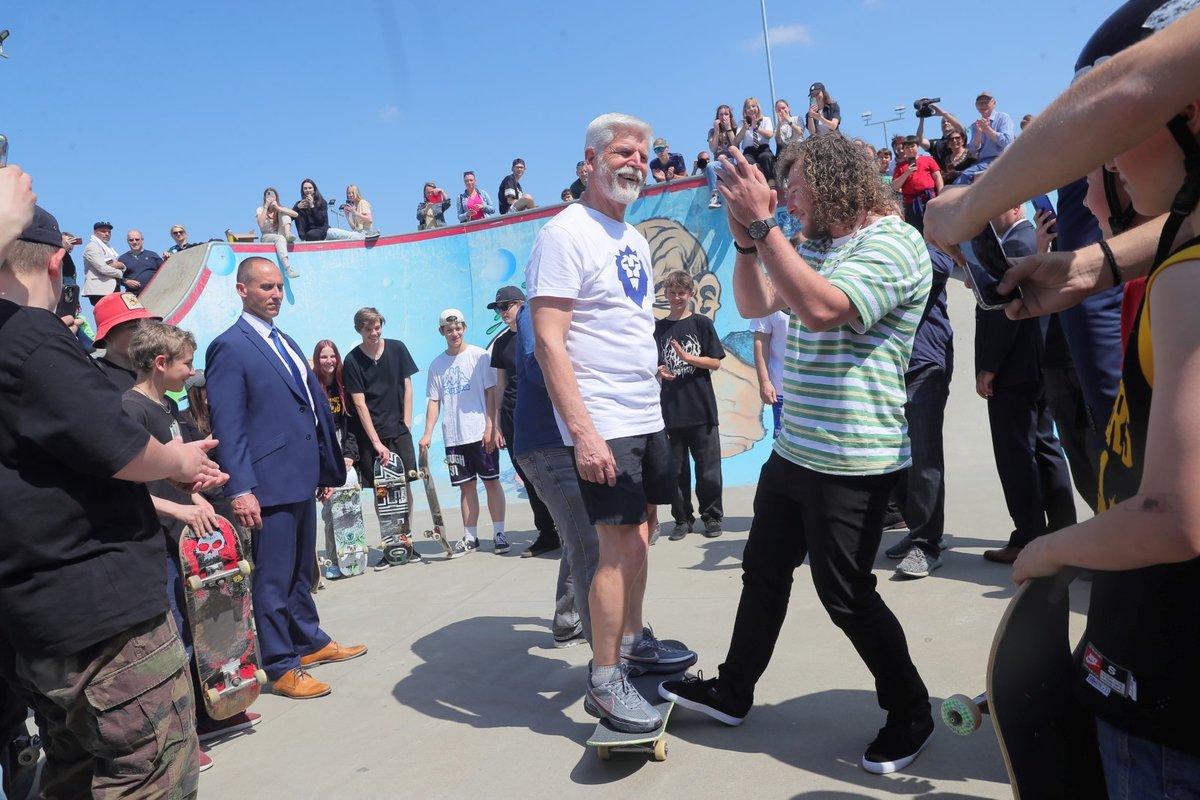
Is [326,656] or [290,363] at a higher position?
[290,363]

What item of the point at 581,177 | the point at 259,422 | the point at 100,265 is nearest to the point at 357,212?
the point at 100,265

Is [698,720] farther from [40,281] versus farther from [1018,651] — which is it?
[40,281]

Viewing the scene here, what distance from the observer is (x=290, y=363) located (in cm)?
397

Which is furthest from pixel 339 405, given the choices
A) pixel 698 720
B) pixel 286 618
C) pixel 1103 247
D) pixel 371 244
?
pixel 371 244

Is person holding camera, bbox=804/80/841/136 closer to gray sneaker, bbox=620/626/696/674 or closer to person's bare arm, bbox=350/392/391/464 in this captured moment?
person's bare arm, bbox=350/392/391/464

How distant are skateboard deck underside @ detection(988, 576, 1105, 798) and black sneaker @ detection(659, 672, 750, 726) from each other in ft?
5.26

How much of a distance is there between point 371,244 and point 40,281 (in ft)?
40.7

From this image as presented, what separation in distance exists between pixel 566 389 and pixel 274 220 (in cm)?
1348

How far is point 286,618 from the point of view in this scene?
3.85 metres

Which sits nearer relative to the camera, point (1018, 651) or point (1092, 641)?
point (1092, 641)

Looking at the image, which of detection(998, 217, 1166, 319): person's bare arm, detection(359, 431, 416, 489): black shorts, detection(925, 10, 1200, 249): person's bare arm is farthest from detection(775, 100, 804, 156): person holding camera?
detection(925, 10, 1200, 249): person's bare arm

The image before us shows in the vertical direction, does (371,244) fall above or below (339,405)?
above

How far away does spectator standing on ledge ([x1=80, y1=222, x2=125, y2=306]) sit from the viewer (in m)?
12.7

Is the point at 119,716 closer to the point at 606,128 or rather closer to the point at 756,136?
the point at 606,128
